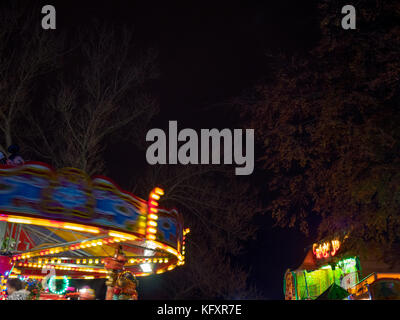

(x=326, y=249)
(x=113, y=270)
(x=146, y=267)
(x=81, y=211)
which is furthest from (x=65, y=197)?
(x=326, y=249)

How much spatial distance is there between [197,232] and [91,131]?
31.1 feet

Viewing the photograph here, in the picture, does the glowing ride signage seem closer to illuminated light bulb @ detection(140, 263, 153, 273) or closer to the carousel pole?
illuminated light bulb @ detection(140, 263, 153, 273)

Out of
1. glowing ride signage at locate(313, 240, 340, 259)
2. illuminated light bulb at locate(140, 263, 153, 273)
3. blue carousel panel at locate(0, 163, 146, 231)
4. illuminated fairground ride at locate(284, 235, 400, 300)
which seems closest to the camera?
blue carousel panel at locate(0, 163, 146, 231)

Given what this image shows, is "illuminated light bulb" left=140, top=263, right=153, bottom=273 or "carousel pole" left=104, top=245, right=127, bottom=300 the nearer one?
"carousel pole" left=104, top=245, right=127, bottom=300

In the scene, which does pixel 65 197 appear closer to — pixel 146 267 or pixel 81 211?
pixel 81 211

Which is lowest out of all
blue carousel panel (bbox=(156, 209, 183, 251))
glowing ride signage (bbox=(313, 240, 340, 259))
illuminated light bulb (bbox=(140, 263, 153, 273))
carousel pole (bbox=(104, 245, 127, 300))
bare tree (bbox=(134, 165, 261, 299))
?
carousel pole (bbox=(104, 245, 127, 300))

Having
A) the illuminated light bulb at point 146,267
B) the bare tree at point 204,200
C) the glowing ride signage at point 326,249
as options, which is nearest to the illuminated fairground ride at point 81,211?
the illuminated light bulb at point 146,267

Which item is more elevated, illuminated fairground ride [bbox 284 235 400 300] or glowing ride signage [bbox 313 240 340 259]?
glowing ride signage [bbox 313 240 340 259]

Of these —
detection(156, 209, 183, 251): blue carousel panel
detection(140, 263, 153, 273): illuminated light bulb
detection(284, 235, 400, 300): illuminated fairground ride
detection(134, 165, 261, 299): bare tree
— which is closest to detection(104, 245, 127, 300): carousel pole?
detection(156, 209, 183, 251): blue carousel panel

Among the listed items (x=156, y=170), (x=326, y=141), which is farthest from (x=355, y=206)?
(x=156, y=170)

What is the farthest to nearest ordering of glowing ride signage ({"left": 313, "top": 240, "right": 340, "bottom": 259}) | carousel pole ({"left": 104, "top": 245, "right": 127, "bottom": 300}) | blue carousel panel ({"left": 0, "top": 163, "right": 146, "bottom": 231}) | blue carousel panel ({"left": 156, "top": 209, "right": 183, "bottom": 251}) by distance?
glowing ride signage ({"left": 313, "top": 240, "right": 340, "bottom": 259}) → blue carousel panel ({"left": 156, "top": 209, "right": 183, "bottom": 251}) → carousel pole ({"left": 104, "top": 245, "right": 127, "bottom": 300}) → blue carousel panel ({"left": 0, "top": 163, "right": 146, "bottom": 231})

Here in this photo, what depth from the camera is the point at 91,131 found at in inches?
634

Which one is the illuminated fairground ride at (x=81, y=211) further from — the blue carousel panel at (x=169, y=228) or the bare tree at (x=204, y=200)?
the bare tree at (x=204, y=200)

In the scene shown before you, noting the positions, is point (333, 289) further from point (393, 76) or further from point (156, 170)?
point (156, 170)
